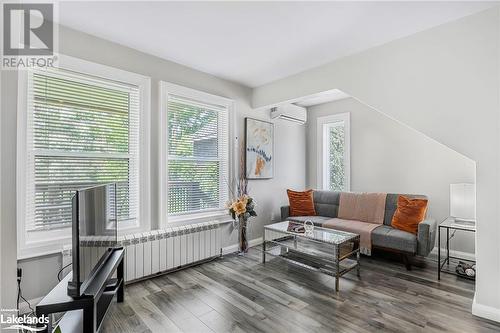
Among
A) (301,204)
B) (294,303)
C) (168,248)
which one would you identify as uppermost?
(301,204)

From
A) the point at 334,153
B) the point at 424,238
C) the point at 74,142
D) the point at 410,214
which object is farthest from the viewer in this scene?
the point at 334,153

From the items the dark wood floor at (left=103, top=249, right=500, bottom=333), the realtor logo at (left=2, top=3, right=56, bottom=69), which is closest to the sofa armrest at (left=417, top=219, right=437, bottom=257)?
the dark wood floor at (left=103, top=249, right=500, bottom=333)

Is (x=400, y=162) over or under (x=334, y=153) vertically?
under

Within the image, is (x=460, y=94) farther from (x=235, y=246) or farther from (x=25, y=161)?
(x=25, y=161)

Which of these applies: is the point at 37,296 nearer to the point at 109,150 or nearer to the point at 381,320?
the point at 109,150

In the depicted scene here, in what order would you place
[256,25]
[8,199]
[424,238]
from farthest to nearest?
[424,238]
[256,25]
[8,199]

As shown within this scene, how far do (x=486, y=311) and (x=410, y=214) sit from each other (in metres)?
1.28

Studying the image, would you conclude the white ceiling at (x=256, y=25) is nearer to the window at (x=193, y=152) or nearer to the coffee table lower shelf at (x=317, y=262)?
the window at (x=193, y=152)

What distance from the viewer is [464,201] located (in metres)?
2.76

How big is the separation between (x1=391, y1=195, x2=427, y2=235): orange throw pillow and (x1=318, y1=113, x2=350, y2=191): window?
52.1 inches

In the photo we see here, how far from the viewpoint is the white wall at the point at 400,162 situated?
11.4ft

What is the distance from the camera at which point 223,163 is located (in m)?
3.81

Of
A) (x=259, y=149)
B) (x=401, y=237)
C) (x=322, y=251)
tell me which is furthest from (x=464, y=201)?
(x=259, y=149)

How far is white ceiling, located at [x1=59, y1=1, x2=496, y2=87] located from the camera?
2.11m
